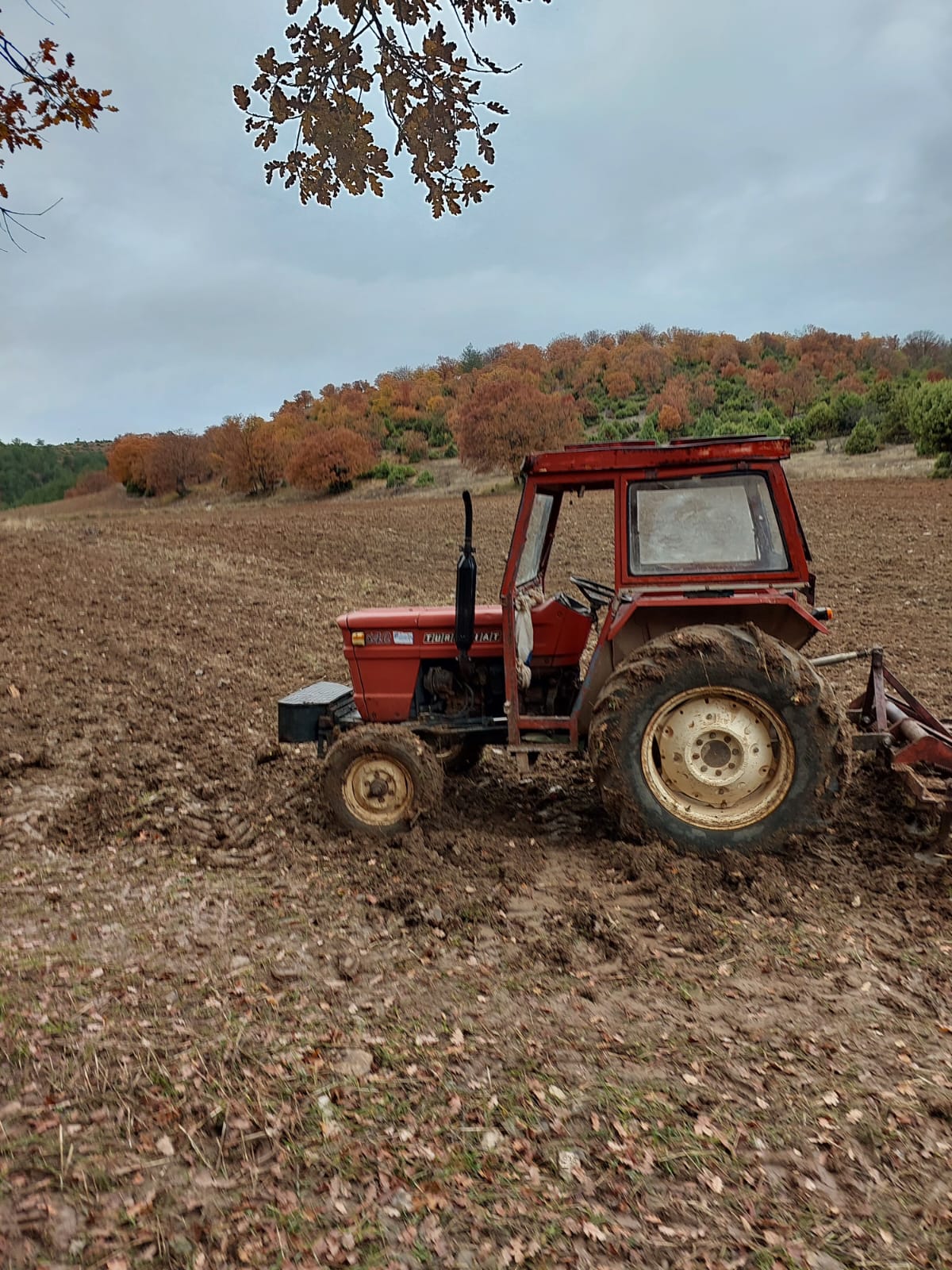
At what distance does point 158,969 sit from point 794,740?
3.12 meters

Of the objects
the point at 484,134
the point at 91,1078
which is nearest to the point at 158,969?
the point at 91,1078

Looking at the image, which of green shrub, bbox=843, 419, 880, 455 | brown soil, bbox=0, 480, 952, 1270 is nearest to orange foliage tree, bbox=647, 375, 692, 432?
green shrub, bbox=843, 419, 880, 455

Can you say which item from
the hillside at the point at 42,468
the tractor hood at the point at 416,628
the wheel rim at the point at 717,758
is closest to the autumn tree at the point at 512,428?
the tractor hood at the point at 416,628

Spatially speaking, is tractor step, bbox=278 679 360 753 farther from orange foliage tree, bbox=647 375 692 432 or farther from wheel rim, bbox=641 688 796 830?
orange foliage tree, bbox=647 375 692 432

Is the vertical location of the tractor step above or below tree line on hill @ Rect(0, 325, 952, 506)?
below

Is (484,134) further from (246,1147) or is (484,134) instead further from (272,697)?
(272,697)

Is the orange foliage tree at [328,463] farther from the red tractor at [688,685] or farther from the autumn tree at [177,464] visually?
the red tractor at [688,685]

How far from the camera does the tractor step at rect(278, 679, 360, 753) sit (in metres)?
5.27

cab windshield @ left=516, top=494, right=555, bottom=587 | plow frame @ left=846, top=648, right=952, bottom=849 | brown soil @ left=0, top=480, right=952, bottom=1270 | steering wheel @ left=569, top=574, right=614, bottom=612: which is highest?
cab windshield @ left=516, top=494, right=555, bottom=587

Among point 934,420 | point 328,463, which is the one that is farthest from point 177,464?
point 934,420

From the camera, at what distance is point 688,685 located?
428 centimetres

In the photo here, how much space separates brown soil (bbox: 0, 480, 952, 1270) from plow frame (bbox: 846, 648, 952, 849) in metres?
0.26

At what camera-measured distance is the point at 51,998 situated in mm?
3227

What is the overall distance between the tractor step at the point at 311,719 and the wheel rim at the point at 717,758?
6.59 feet
